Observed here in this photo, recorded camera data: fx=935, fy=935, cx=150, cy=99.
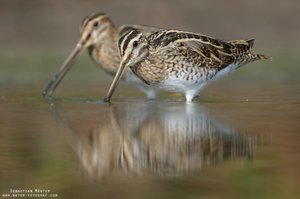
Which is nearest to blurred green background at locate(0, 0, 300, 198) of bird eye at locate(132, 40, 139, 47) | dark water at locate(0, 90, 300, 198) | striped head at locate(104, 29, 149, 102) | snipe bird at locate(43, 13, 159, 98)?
dark water at locate(0, 90, 300, 198)

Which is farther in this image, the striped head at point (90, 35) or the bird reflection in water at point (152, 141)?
the striped head at point (90, 35)

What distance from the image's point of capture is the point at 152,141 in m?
6.51

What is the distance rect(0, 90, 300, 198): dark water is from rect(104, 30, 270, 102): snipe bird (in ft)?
0.98

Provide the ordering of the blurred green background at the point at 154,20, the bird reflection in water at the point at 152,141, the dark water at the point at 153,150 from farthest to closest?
1. the blurred green background at the point at 154,20
2. the bird reflection in water at the point at 152,141
3. the dark water at the point at 153,150

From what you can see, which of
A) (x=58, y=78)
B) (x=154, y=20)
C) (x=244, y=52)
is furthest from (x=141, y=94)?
(x=154, y=20)

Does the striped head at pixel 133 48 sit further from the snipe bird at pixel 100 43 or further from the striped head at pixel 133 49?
the snipe bird at pixel 100 43

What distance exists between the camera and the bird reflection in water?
18.9ft

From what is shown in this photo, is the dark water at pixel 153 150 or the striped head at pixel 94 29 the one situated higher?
the striped head at pixel 94 29

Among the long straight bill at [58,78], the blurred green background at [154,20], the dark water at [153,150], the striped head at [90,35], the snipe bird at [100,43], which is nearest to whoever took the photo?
the dark water at [153,150]

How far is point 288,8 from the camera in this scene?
651 inches

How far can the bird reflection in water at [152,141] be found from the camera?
5.75 meters

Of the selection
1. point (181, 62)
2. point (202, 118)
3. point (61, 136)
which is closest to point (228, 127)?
point (202, 118)

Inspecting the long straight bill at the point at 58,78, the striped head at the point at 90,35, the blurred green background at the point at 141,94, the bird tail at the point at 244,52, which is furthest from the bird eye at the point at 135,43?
the striped head at the point at 90,35

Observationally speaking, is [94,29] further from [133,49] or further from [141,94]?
[133,49]
